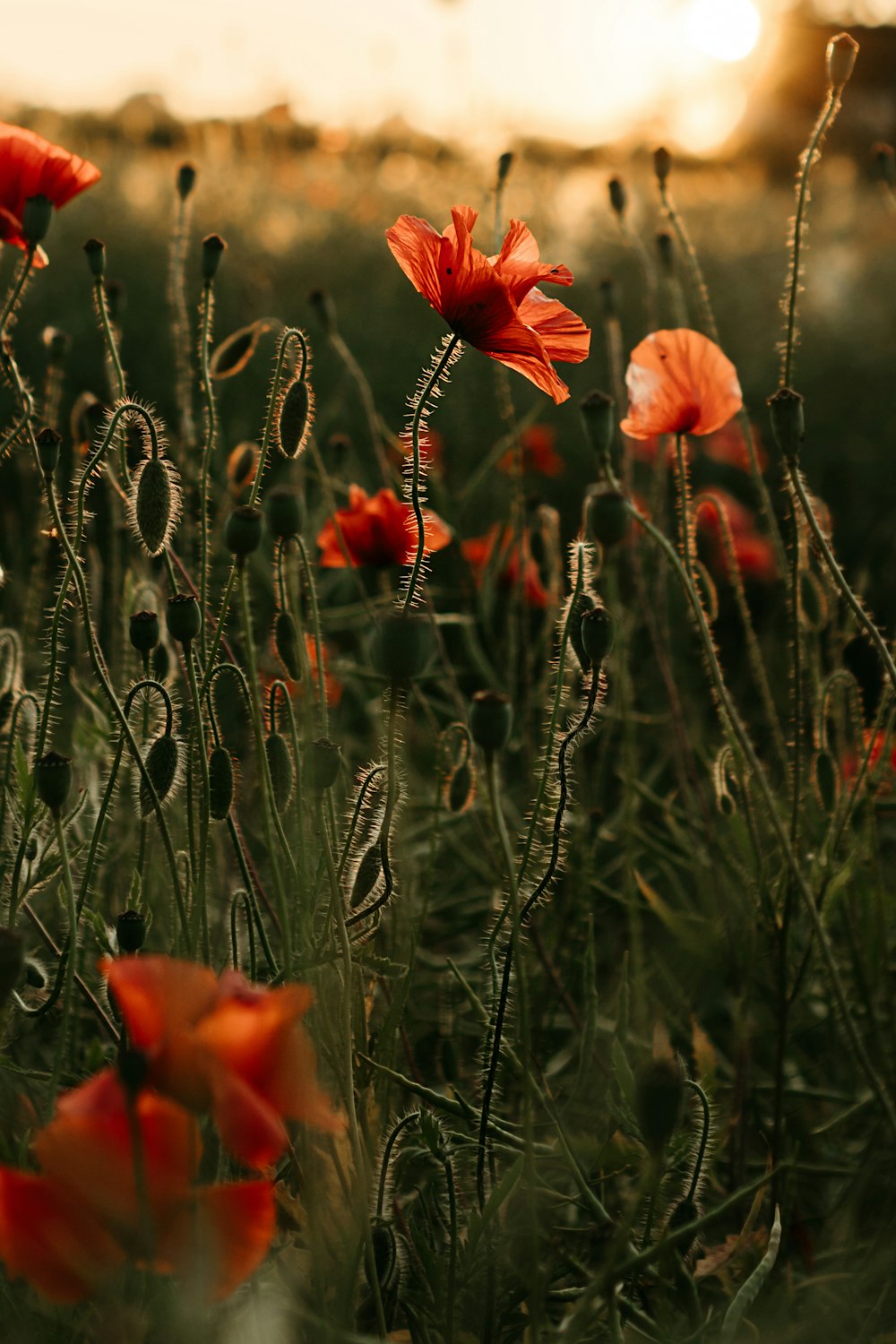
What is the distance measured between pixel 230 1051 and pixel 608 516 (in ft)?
1.48

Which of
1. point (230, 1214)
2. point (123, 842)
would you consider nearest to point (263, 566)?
point (123, 842)

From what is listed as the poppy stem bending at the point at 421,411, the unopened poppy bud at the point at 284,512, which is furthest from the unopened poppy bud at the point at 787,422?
the unopened poppy bud at the point at 284,512

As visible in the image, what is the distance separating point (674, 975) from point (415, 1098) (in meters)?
0.40

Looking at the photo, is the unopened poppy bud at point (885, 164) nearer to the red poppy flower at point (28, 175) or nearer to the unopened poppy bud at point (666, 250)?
the unopened poppy bud at point (666, 250)

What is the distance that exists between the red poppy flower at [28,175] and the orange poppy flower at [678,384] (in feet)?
1.74

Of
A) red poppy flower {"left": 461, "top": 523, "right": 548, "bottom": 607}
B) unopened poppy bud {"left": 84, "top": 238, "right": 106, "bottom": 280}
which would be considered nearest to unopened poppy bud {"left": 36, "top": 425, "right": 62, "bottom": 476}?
unopened poppy bud {"left": 84, "top": 238, "right": 106, "bottom": 280}

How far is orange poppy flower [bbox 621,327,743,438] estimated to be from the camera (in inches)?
44.4

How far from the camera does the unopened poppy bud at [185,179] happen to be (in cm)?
135

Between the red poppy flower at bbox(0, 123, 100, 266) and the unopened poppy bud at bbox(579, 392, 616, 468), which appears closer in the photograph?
the unopened poppy bud at bbox(579, 392, 616, 468)

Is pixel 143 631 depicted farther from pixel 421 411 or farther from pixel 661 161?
pixel 661 161

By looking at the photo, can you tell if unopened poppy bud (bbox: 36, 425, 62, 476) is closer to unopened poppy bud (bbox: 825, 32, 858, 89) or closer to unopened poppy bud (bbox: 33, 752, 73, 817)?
unopened poppy bud (bbox: 33, 752, 73, 817)

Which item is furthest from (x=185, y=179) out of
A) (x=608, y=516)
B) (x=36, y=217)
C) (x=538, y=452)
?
(x=538, y=452)

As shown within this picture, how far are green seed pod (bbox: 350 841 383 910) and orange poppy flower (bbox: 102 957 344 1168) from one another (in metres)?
0.37

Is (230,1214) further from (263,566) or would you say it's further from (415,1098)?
(263,566)
